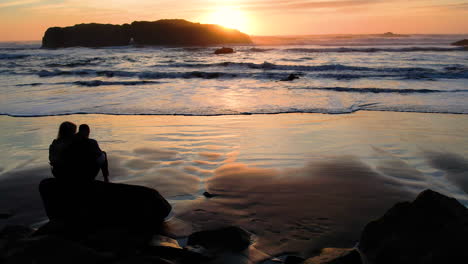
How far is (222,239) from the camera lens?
3748mm

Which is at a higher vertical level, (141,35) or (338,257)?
(141,35)

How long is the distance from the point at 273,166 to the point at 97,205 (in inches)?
123

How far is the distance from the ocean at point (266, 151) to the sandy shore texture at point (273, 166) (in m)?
0.02

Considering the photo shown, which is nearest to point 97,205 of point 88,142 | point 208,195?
point 88,142

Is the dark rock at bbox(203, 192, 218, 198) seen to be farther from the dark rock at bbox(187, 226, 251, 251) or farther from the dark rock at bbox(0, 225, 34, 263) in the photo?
the dark rock at bbox(0, 225, 34, 263)

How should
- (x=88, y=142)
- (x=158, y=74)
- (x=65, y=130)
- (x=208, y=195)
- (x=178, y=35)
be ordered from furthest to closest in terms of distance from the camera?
(x=178, y=35)
(x=158, y=74)
(x=208, y=195)
(x=88, y=142)
(x=65, y=130)

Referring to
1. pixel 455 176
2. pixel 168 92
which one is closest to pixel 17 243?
pixel 455 176

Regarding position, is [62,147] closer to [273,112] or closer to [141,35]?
[273,112]

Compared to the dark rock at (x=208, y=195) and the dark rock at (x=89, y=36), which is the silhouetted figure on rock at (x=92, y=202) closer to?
the dark rock at (x=208, y=195)

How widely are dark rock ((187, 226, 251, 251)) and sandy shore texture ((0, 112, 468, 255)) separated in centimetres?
19

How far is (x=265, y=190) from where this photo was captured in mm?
5328

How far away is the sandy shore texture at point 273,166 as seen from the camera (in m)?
4.46

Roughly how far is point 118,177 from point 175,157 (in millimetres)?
1218

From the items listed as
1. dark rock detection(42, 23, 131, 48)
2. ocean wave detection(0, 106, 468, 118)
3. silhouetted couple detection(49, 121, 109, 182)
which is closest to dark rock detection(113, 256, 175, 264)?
silhouetted couple detection(49, 121, 109, 182)
